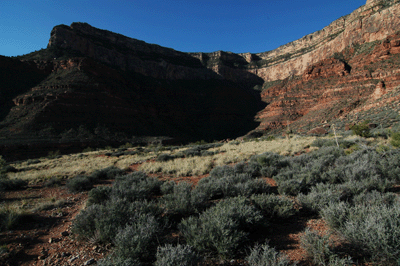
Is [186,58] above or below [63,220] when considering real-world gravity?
above

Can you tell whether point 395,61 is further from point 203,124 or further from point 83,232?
point 83,232

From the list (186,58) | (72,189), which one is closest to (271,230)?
(72,189)

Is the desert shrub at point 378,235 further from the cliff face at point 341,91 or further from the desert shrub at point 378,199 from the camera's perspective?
the cliff face at point 341,91

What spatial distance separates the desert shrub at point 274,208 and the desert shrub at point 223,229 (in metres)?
0.45

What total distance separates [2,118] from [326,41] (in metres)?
104

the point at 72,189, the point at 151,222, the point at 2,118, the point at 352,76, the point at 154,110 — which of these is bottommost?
the point at 72,189

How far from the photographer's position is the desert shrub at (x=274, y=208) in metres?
3.52

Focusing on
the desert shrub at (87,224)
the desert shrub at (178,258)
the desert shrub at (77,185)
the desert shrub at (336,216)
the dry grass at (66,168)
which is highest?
the desert shrub at (336,216)

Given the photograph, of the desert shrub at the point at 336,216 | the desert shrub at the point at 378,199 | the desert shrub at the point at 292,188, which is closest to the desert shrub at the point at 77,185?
the desert shrub at the point at 292,188

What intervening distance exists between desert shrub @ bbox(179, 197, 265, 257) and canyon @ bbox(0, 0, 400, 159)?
2418cm

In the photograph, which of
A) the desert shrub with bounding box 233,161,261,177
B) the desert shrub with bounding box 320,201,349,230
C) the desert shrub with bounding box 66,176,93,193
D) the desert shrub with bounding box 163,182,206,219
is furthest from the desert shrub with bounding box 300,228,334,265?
the desert shrub with bounding box 66,176,93,193

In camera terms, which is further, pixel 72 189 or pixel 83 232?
pixel 72 189

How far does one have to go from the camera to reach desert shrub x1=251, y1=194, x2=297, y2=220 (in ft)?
11.5

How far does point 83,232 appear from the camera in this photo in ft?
10.9
